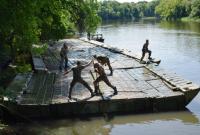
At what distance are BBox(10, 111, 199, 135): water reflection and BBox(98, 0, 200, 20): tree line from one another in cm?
8693

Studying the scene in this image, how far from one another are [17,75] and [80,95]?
547 cm

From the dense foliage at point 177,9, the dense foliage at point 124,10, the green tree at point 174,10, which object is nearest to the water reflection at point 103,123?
the dense foliage at point 177,9

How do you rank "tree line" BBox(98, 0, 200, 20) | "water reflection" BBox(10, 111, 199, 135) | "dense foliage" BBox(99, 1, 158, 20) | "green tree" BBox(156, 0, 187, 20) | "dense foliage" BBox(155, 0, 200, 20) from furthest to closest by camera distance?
"dense foliage" BBox(99, 1, 158, 20), "green tree" BBox(156, 0, 187, 20), "dense foliage" BBox(155, 0, 200, 20), "tree line" BBox(98, 0, 200, 20), "water reflection" BBox(10, 111, 199, 135)

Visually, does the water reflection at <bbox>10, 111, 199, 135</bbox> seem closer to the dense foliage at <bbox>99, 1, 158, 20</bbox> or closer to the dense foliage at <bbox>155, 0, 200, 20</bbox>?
the dense foliage at <bbox>155, 0, 200, 20</bbox>

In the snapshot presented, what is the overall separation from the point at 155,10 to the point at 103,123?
14660 centimetres

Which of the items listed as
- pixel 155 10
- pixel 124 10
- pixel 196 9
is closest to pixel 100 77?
pixel 196 9

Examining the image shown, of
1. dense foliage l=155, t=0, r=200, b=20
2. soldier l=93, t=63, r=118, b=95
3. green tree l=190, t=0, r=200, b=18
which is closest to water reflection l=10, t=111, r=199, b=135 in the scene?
soldier l=93, t=63, r=118, b=95

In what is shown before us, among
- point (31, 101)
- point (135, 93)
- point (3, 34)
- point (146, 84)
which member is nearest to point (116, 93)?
point (135, 93)

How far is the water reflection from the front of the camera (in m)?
15.9

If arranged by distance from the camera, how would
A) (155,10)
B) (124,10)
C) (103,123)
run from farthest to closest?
(124,10) → (155,10) → (103,123)

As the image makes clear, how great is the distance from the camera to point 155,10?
6284 inches

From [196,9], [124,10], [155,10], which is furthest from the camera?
[124,10]

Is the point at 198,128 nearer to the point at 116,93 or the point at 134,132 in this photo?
the point at 134,132

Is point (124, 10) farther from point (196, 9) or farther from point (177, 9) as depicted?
point (196, 9)
